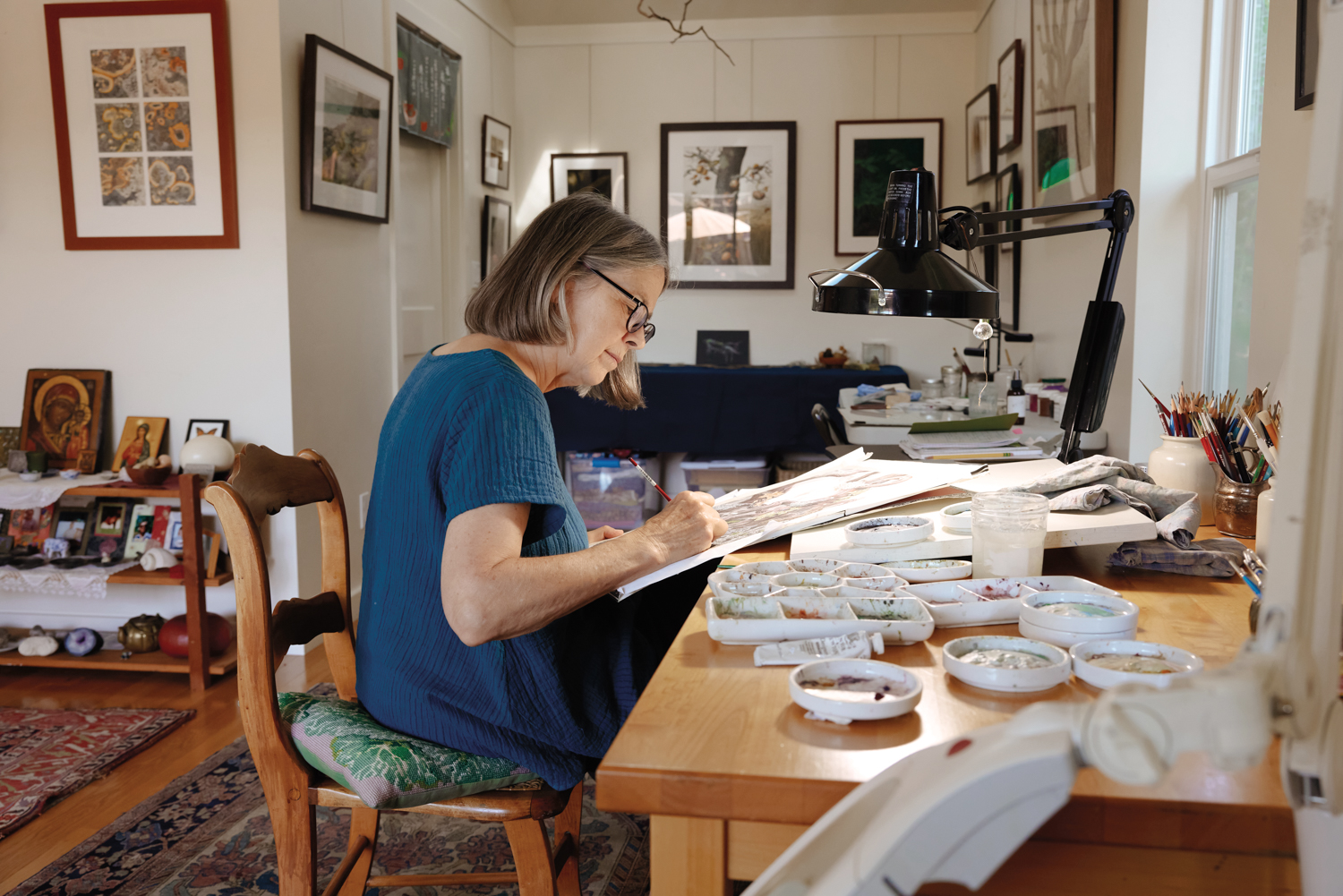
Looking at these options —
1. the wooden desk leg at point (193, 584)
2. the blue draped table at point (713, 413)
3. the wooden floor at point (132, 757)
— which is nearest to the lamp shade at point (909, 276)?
the wooden floor at point (132, 757)

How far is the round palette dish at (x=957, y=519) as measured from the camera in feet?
4.17

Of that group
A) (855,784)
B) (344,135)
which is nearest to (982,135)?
(344,135)

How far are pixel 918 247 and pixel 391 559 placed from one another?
819mm

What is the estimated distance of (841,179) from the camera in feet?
17.8

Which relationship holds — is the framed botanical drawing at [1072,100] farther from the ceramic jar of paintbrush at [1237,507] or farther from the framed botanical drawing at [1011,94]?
the ceramic jar of paintbrush at [1237,507]

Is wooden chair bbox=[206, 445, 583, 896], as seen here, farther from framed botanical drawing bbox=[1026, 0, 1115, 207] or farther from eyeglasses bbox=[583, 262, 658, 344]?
framed botanical drawing bbox=[1026, 0, 1115, 207]

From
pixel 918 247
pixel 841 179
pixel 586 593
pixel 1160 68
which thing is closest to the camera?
pixel 586 593

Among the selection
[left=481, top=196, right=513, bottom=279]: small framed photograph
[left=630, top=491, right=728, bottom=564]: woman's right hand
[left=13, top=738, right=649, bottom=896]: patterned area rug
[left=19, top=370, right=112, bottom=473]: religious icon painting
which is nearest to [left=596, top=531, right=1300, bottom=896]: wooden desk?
[left=630, top=491, right=728, bottom=564]: woman's right hand

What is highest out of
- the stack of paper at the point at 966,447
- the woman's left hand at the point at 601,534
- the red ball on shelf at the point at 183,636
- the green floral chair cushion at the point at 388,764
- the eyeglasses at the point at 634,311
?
the eyeglasses at the point at 634,311

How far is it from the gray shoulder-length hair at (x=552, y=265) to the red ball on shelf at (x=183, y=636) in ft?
6.44

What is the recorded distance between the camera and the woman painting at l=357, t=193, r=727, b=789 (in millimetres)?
1135

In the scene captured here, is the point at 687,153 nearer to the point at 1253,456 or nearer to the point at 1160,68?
the point at 1160,68

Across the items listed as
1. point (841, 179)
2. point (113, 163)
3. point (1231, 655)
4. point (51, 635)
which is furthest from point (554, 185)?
point (1231, 655)

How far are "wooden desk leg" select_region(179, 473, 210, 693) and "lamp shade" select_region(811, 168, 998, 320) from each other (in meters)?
2.14
